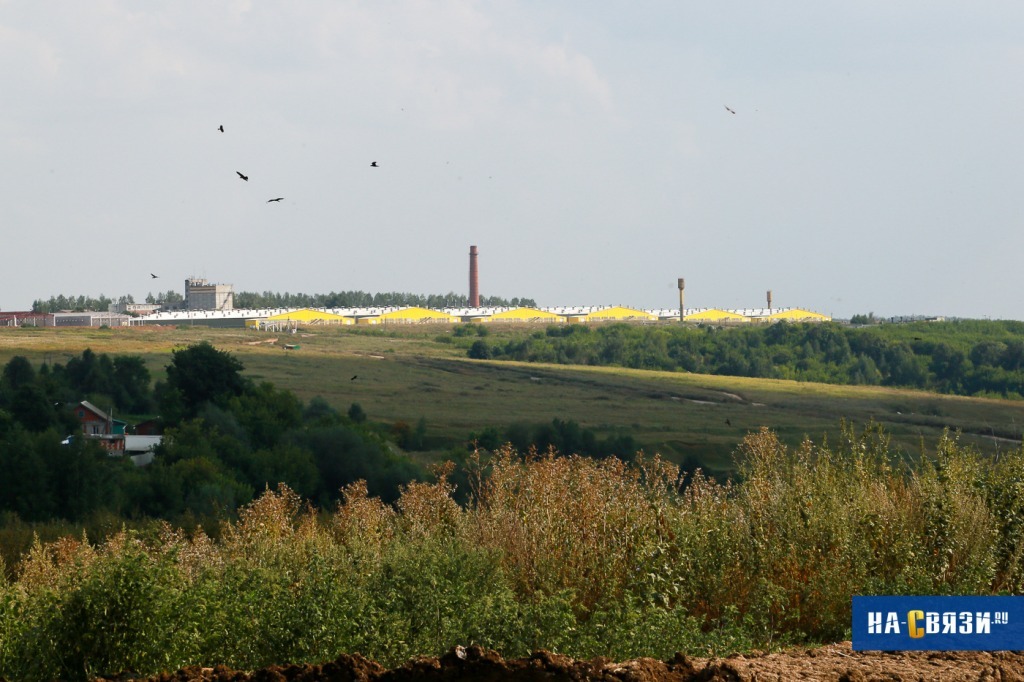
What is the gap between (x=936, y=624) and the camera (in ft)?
26.2

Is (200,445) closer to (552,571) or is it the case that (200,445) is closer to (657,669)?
(552,571)

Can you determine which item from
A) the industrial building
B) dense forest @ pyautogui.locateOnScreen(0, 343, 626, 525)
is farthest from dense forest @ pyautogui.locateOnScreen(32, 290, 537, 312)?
dense forest @ pyautogui.locateOnScreen(0, 343, 626, 525)

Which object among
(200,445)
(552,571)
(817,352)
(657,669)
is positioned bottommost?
(200,445)

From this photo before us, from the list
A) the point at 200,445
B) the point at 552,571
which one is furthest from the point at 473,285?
the point at 552,571

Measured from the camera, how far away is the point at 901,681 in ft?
22.7

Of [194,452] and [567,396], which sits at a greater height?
[194,452]

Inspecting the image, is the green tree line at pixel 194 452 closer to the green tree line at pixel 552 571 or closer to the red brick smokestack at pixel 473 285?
the green tree line at pixel 552 571

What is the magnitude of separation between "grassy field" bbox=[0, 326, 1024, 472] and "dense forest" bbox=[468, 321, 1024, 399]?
17.5 feet

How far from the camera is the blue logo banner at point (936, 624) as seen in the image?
7.86m

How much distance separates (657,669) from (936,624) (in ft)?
7.85

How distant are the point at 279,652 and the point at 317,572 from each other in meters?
0.96

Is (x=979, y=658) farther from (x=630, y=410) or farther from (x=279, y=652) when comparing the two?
(x=630, y=410)

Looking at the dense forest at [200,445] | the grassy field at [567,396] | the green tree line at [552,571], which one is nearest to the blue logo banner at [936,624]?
the green tree line at [552,571]

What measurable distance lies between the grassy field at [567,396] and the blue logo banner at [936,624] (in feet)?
93.0
